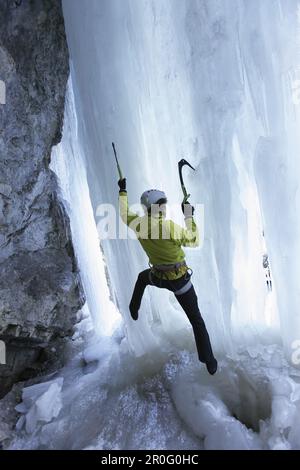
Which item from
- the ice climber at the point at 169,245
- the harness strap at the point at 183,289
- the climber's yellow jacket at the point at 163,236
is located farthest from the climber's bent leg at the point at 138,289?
the harness strap at the point at 183,289

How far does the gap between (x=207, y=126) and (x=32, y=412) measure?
12.1ft

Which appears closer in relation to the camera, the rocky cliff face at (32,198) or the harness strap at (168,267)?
the harness strap at (168,267)

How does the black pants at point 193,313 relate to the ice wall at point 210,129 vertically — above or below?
below

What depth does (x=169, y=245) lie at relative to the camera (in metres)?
3.44

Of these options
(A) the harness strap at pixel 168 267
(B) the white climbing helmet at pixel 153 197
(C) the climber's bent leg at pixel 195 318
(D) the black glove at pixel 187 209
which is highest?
A: (B) the white climbing helmet at pixel 153 197

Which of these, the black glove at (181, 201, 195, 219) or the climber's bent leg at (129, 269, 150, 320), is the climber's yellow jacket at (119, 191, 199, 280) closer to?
the black glove at (181, 201, 195, 219)

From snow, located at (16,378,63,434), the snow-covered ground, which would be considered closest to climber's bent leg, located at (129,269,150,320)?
the snow-covered ground

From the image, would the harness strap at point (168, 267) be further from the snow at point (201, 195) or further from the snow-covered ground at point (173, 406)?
the snow-covered ground at point (173, 406)

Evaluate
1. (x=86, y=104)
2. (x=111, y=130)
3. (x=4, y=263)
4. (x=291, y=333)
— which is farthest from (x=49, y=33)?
(x=291, y=333)

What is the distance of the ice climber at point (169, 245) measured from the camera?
3.41m

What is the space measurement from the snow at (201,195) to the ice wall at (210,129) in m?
0.01

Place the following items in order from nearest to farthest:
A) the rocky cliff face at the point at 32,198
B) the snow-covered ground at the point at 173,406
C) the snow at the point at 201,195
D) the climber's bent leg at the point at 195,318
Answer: the snow-covered ground at the point at 173,406
the climber's bent leg at the point at 195,318
the snow at the point at 201,195
the rocky cliff face at the point at 32,198

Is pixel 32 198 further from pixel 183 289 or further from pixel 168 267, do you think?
pixel 183 289

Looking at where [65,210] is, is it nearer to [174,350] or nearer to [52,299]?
[52,299]
